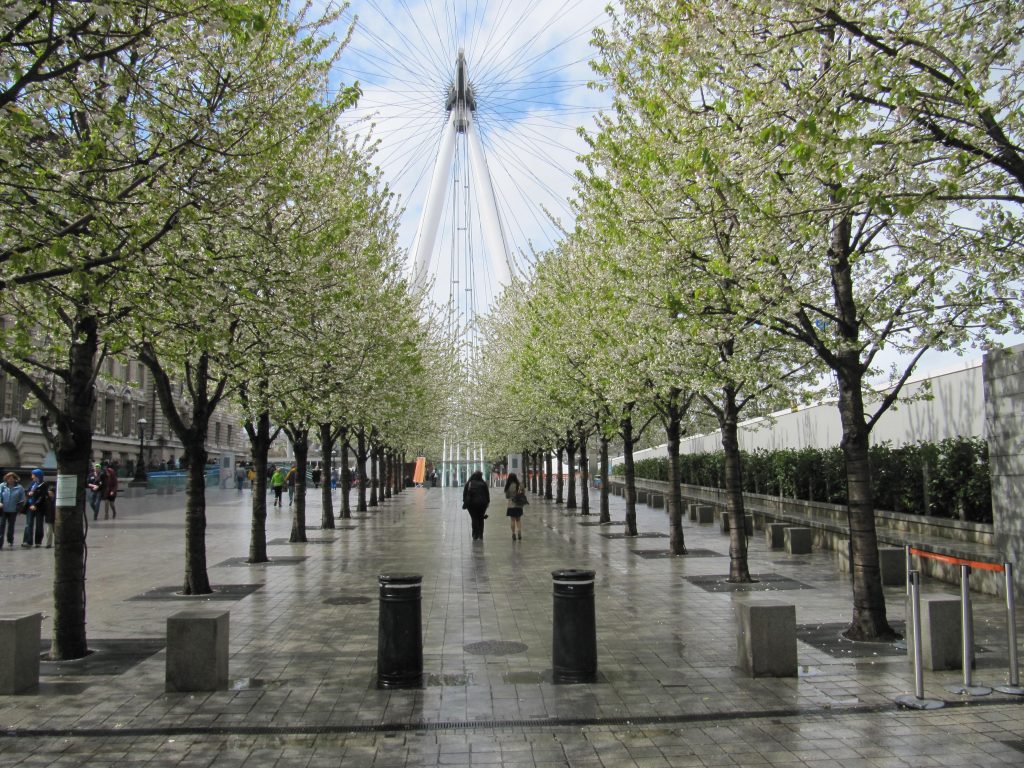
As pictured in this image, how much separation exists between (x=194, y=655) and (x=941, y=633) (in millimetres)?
7417

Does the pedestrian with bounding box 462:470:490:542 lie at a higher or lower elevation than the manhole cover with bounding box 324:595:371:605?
higher

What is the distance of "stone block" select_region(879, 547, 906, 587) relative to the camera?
49.9 ft

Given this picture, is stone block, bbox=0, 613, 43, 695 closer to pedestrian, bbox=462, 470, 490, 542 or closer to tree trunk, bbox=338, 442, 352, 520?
pedestrian, bbox=462, 470, 490, 542

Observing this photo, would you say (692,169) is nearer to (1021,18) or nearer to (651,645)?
(1021,18)

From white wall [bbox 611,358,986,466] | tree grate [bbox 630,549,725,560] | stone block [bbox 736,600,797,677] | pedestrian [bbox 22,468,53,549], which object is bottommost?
tree grate [bbox 630,549,725,560]

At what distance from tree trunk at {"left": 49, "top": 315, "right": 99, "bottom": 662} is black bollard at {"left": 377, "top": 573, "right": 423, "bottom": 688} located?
12.2ft

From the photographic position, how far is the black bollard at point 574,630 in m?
8.73

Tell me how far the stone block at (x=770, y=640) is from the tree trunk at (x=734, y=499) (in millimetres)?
6099

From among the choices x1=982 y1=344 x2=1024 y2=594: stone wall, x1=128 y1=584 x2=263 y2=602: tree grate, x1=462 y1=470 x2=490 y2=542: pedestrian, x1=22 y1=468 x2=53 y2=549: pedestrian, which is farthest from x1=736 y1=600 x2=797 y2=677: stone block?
x1=22 y1=468 x2=53 y2=549: pedestrian

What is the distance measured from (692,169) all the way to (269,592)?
31.9 feet

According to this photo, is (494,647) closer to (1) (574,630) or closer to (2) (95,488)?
(1) (574,630)

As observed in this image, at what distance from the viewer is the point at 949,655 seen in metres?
9.02

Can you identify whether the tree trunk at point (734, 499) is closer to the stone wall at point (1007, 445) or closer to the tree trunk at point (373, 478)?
the stone wall at point (1007, 445)

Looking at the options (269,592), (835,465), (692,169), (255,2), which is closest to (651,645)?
(692,169)
